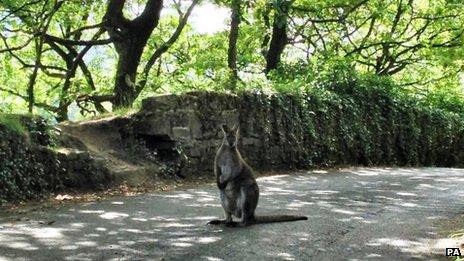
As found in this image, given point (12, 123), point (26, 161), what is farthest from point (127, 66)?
point (26, 161)

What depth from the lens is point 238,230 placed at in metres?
7.52

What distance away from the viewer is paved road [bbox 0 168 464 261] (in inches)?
251

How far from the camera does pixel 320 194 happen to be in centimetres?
1168

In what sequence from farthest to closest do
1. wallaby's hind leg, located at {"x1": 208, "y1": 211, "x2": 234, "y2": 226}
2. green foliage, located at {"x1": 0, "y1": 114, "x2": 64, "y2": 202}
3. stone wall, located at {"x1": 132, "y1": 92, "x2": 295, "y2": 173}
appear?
stone wall, located at {"x1": 132, "y1": 92, "x2": 295, "y2": 173}, green foliage, located at {"x1": 0, "y1": 114, "x2": 64, "y2": 202}, wallaby's hind leg, located at {"x1": 208, "y1": 211, "x2": 234, "y2": 226}

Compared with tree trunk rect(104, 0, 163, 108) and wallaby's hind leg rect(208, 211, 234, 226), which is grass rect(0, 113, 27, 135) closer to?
wallaby's hind leg rect(208, 211, 234, 226)

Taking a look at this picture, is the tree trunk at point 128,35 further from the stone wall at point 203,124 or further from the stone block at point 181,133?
the stone block at point 181,133

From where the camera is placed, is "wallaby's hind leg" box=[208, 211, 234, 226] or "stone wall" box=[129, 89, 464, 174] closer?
"wallaby's hind leg" box=[208, 211, 234, 226]

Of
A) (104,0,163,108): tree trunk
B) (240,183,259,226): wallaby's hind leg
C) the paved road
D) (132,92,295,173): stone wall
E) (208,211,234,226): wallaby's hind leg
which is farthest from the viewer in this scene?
(104,0,163,108): tree trunk

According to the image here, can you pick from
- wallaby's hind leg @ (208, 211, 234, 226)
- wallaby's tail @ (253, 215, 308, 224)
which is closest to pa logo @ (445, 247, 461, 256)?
wallaby's tail @ (253, 215, 308, 224)

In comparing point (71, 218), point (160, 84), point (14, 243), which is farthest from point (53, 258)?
point (160, 84)

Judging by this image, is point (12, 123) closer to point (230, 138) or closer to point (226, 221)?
point (230, 138)

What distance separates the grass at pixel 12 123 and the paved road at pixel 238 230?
179cm

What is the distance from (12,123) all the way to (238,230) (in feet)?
16.3

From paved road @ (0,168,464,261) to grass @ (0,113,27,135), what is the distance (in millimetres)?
1788
